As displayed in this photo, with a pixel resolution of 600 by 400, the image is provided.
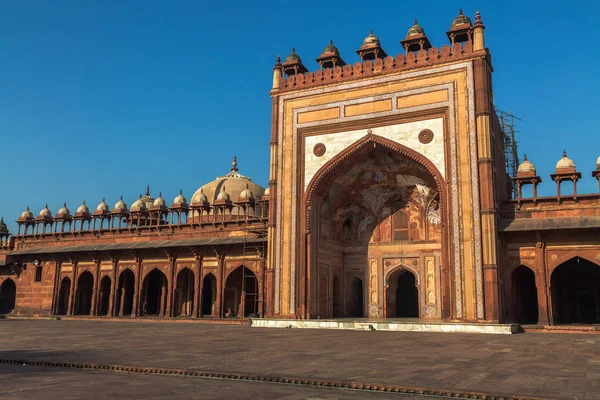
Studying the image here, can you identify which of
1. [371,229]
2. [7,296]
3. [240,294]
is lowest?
[7,296]

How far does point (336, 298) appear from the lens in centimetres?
2433

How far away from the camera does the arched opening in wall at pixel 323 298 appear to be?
74.8ft

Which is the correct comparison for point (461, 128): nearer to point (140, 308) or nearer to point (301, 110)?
point (301, 110)

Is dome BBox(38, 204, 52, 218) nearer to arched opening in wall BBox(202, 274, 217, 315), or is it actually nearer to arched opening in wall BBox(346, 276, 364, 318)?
arched opening in wall BBox(202, 274, 217, 315)

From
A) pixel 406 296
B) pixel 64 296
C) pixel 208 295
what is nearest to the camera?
pixel 406 296

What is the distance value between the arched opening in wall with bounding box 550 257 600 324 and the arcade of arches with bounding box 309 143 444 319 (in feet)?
15.9

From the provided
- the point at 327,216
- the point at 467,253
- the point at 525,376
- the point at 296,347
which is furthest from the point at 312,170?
the point at 525,376

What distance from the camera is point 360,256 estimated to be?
80.8ft

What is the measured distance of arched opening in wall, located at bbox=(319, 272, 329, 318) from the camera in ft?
74.8

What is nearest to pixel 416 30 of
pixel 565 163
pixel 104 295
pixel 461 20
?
pixel 461 20

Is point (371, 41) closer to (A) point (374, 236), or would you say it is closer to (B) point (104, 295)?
(A) point (374, 236)

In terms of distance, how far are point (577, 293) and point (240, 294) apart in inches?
608

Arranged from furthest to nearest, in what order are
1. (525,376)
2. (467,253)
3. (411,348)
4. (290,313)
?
1. (290,313)
2. (467,253)
3. (411,348)
4. (525,376)

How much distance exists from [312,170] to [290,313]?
230 inches
